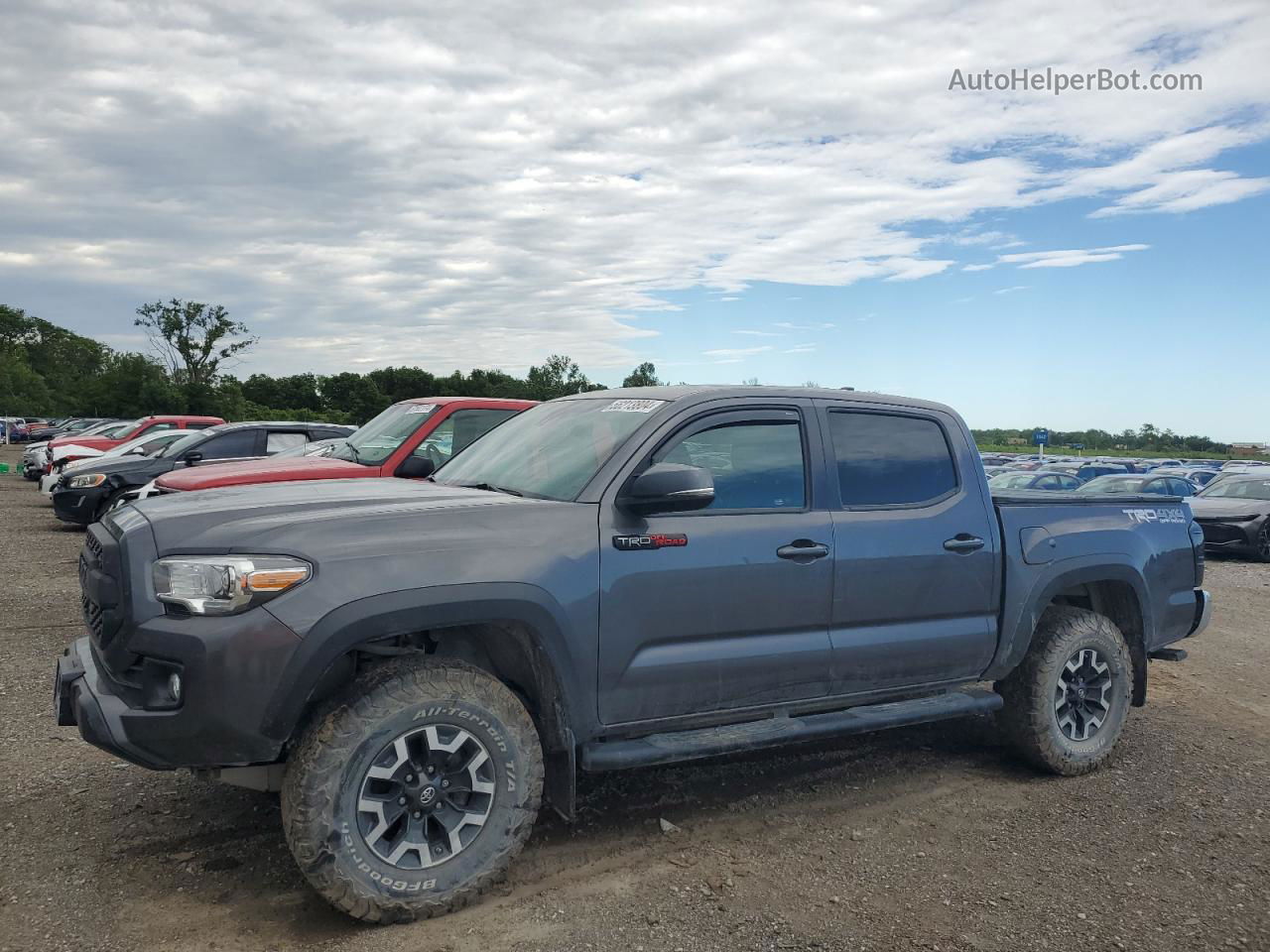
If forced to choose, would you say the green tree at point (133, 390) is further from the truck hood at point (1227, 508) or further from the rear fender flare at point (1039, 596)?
the rear fender flare at point (1039, 596)

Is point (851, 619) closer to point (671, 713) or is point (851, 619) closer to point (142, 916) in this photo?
point (671, 713)

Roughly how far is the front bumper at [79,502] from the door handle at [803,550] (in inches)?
495

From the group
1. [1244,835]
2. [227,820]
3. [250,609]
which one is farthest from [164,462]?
[1244,835]

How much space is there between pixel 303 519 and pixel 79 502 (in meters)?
12.2

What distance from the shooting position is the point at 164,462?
13719 mm

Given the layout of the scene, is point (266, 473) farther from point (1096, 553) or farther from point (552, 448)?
point (1096, 553)

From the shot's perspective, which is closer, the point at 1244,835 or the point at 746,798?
the point at 1244,835

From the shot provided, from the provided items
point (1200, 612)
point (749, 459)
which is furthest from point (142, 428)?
point (1200, 612)

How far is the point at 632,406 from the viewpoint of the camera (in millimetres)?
4367

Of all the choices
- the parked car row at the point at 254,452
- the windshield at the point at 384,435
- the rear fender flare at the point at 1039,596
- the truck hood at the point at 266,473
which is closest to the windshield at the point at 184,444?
the parked car row at the point at 254,452

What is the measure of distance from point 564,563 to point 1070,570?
2.78m

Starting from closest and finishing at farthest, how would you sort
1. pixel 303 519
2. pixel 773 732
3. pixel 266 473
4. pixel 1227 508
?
pixel 303 519
pixel 773 732
pixel 266 473
pixel 1227 508

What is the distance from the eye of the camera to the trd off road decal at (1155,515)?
17.4 ft

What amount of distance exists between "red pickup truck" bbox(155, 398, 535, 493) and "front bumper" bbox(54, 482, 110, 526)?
5452mm
